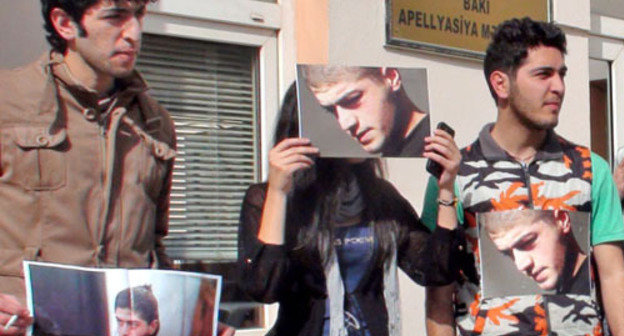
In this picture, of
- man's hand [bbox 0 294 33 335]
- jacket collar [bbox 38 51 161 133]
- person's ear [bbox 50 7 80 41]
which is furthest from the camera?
person's ear [bbox 50 7 80 41]

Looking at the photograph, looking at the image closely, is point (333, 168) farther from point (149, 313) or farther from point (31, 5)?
point (31, 5)

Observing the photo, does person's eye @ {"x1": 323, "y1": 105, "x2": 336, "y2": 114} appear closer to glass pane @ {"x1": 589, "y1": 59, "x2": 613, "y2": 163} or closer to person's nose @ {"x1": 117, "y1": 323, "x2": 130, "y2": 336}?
person's nose @ {"x1": 117, "y1": 323, "x2": 130, "y2": 336}

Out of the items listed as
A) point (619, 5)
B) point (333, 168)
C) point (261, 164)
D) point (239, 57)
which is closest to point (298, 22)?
point (239, 57)

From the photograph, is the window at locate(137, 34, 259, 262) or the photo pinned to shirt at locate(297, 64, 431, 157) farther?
the window at locate(137, 34, 259, 262)

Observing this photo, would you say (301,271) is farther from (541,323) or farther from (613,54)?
(613,54)

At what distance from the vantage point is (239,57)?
6.15 metres

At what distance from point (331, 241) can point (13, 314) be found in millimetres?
1147

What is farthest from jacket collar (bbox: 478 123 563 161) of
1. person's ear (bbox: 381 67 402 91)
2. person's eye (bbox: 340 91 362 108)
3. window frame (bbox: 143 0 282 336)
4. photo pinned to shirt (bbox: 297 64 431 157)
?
window frame (bbox: 143 0 282 336)

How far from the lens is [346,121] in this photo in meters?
3.49

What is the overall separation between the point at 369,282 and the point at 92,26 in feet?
3.87

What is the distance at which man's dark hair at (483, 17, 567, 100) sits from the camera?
3.84 meters

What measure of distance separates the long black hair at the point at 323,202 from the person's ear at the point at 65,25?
82cm

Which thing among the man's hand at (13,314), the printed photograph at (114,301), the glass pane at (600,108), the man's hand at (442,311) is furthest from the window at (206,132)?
the glass pane at (600,108)

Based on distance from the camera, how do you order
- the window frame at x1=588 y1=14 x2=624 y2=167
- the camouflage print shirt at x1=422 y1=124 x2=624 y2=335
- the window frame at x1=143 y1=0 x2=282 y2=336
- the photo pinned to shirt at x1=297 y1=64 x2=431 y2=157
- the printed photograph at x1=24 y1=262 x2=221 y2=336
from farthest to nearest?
the window frame at x1=588 y1=14 x2=624 y2=167, the window frame at x1=143 y1=0 x2=282 y2=336, the camouflage print shirt at x1=422 y1=124 x2=624 y2=335, the photo pinned to shirt at x1=297 y1=64 x2=431 y2=157, the printed photograph at x1=24 y1=262 x2=221 y2=336
